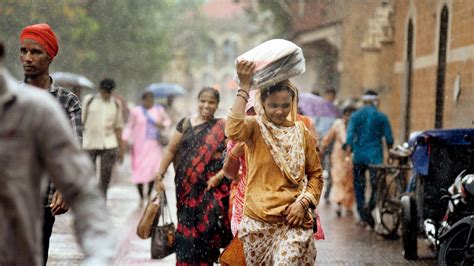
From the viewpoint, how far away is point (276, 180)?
5.88 m

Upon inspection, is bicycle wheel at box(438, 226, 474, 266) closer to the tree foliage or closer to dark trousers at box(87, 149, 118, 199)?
dark trousers at box(87, 149, 118, 199)

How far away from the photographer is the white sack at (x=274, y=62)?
231 inches

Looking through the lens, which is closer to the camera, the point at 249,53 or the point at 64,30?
the point at 249,53

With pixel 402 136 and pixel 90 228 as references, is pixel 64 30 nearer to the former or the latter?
pixel 402 136

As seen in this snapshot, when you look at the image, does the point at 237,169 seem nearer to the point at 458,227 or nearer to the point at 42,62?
the point at 42,62

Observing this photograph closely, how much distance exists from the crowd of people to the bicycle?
1.27 ft

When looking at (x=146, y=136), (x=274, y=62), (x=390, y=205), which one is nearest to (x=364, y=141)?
(x=390, y=205)

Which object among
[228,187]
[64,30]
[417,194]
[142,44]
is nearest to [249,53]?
[228,187]

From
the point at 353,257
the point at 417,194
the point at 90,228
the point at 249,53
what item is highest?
the point at 249,53

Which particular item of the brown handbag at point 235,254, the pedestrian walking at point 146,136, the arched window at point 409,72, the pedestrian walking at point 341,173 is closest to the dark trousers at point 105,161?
the pedestrian walking at point 146,136

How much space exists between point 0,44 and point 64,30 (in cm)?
2866

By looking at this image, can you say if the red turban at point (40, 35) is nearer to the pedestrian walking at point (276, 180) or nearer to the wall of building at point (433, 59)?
the pedestrian walking at point (276, 180)

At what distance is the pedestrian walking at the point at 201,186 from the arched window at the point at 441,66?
7898mm

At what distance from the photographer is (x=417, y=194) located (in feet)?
32.6
